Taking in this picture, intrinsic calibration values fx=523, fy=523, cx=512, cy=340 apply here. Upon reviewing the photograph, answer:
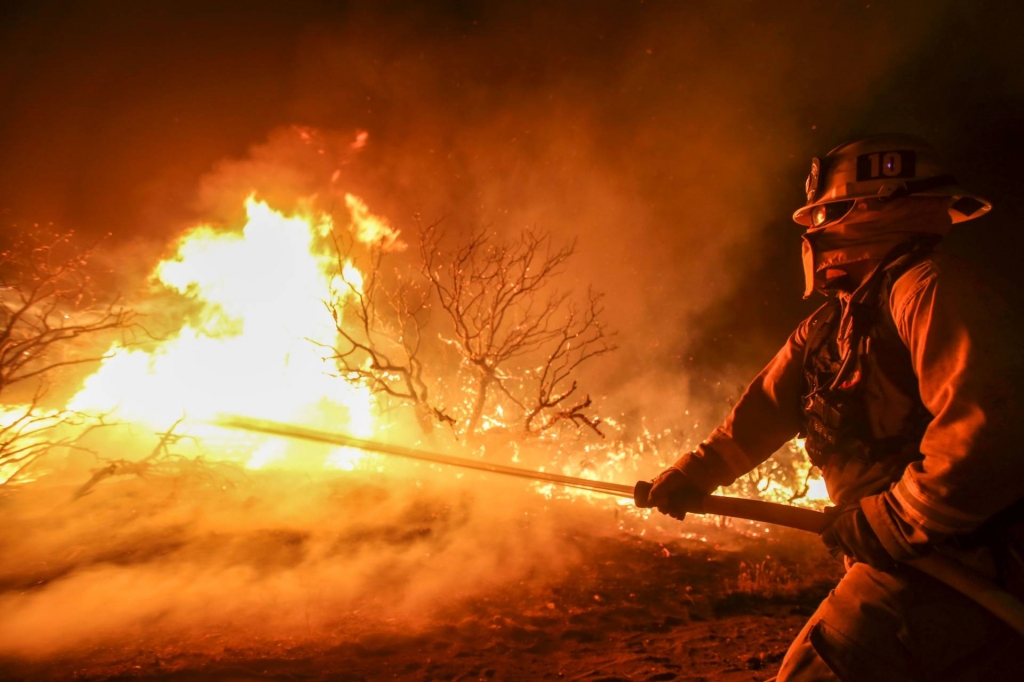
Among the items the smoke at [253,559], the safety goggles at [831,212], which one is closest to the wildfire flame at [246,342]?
the smoke at [253,559]

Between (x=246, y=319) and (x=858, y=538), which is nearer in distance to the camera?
(x=858, y=538)

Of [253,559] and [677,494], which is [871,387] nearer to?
[677,494]

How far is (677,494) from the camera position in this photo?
8.30 ft

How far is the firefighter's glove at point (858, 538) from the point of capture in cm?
178

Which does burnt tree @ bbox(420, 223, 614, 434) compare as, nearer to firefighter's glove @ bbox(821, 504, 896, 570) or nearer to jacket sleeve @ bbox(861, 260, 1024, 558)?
firefighter's glove @ bbox(821, 504, 896, 570)

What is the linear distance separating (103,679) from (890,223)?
5412mm

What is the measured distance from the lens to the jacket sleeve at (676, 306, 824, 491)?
2496 millimetres

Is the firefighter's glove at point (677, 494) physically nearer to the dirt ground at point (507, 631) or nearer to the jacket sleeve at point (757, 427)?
the jacket sleeve at point (757, 427)

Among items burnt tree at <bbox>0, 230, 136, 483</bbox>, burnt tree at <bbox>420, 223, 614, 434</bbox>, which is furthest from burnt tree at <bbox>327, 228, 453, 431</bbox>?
burnt tree at <bbox>0, 230, 136, 483</bbox>

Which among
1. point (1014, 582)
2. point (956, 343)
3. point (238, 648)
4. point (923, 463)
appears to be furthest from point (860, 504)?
point (238, 648)

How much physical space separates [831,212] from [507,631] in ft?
14.5

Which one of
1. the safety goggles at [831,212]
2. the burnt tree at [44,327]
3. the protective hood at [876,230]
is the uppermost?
the burnt tree at [44,327]

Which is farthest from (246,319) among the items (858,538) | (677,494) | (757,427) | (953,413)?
(953,413)

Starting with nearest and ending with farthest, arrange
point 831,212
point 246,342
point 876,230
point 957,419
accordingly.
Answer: point 957,419 < point 876,230 < point 831,212 < point 246,342
